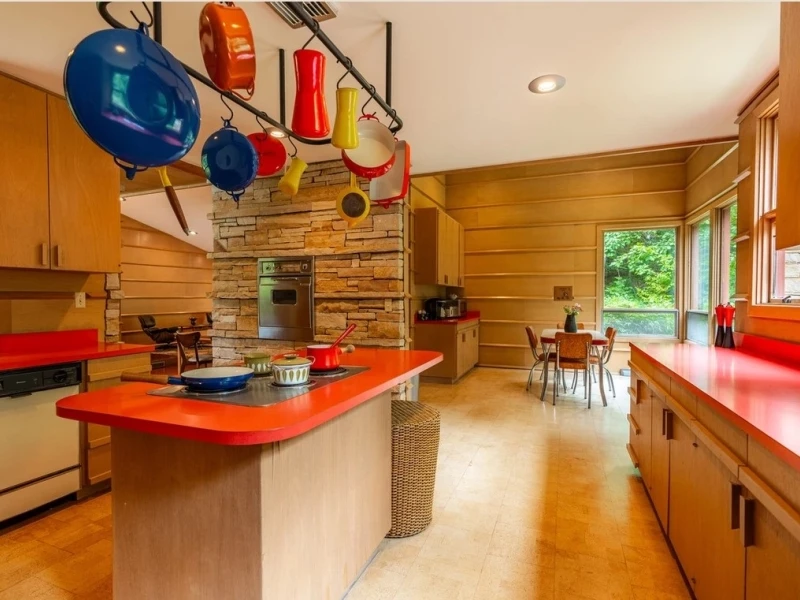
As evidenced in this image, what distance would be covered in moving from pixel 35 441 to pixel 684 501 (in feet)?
10.2

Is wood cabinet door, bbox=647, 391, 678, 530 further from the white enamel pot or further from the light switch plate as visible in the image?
the light switch plate

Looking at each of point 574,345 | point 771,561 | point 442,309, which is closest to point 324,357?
point 771,561

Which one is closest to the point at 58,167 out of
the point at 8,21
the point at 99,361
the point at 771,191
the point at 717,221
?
the point at 8,21

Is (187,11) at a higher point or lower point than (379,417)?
higher

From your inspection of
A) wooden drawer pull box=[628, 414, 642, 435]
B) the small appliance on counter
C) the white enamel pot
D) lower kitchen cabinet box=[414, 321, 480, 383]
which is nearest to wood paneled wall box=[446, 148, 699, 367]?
the small appliance on counter

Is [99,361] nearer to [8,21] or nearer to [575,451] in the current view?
[8,21]

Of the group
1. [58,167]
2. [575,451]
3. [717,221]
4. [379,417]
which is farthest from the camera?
[717,221]

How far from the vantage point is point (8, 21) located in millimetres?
1714

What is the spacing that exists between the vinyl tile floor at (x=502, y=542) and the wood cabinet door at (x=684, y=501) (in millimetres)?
169

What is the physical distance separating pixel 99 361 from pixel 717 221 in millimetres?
5627

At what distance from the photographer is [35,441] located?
6.82 ft

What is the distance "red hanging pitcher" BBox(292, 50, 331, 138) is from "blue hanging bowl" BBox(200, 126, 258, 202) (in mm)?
386

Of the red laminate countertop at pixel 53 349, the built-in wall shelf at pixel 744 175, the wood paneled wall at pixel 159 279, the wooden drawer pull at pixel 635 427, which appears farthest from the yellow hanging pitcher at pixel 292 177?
the wood paneled wall at pixel 159 279

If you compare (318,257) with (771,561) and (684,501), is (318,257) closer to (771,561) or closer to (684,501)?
(684,501)
